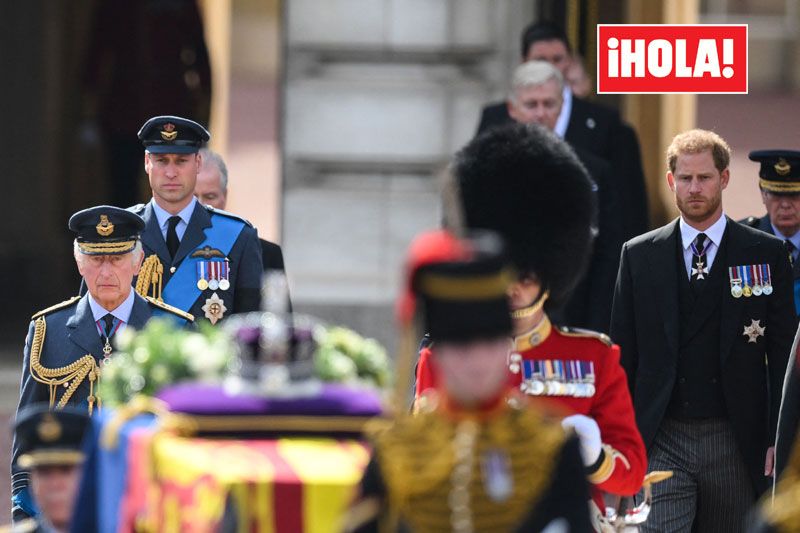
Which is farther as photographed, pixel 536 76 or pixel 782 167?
pixel 536 76

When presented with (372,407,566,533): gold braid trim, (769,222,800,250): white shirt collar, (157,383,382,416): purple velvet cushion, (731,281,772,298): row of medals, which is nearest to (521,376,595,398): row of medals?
(157,383,382,416): purple velvet cushion

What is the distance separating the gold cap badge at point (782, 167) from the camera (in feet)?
26.0

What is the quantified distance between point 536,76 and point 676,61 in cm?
58

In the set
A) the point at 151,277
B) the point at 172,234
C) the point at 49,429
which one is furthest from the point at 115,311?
the point at 49,429

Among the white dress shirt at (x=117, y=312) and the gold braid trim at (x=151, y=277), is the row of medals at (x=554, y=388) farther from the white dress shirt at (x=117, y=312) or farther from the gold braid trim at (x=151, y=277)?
the gold braid trim at (x=151, y=277)

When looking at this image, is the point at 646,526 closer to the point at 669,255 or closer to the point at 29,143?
the point at 669,255

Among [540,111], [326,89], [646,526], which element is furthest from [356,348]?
[326,89]

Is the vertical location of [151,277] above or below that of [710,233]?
below

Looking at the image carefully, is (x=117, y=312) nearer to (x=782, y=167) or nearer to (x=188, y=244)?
(x=188, y=244)

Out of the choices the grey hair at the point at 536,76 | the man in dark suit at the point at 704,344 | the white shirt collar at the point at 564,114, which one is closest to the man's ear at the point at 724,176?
the man in dark suit at the point at 704,344

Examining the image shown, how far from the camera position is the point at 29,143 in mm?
12320

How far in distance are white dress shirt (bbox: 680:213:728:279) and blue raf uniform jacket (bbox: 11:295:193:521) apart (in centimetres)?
194

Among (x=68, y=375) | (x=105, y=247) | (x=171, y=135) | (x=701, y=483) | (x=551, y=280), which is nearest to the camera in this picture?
(x=551, y=280)

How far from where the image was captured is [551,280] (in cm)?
516
